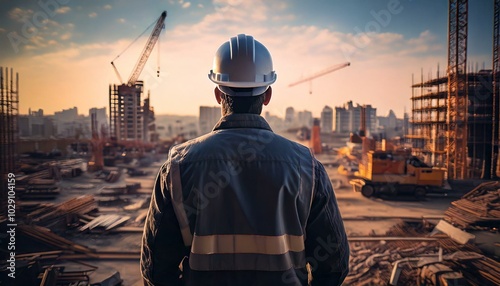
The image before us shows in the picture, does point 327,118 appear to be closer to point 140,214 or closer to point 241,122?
point 140,214

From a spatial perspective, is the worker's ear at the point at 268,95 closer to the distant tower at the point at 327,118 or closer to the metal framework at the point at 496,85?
the metal framework at the point at 496,85

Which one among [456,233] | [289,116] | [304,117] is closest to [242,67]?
[456,233]

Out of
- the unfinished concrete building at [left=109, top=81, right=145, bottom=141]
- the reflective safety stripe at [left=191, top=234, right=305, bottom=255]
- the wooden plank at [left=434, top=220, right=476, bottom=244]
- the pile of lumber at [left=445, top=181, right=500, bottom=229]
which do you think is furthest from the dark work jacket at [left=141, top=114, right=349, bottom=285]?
the unfinished concrete building at [left=109, top=81, right=145, bottom=141]

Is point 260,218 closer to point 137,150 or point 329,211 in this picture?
point 329,211

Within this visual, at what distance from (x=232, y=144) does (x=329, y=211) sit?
2.09 ft

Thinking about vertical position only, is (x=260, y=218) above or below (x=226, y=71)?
below

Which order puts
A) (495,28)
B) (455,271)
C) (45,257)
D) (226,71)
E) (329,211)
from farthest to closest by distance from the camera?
(495,28) → (45,257) → (455,271) → (226,71) → (329,211)

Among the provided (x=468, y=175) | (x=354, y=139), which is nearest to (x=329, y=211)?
(x=354, y=139)

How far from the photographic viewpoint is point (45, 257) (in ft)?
22.3

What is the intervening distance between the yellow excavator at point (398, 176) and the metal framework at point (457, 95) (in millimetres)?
8286

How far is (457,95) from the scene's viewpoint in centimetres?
2003

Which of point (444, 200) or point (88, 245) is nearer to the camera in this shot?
point (88, 245)

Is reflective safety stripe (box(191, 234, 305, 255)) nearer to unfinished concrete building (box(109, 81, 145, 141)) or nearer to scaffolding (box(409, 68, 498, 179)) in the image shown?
scaffolding (box(409, 68, 498, 179))

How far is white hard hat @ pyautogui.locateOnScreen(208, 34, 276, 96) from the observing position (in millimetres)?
1715
